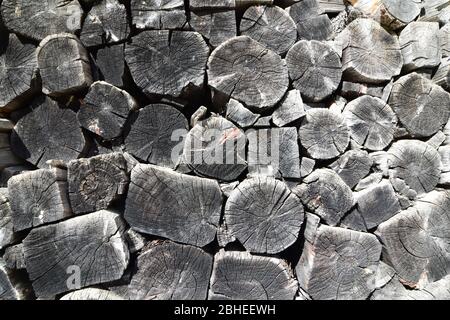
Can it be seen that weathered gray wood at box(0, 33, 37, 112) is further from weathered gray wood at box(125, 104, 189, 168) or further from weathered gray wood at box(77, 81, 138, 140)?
weathered gray wood at box(125, 104, 189, 168)

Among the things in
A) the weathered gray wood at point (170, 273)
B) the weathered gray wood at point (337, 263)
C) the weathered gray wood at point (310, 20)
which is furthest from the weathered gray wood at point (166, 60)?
the weathered gray wood at point (337, 263)

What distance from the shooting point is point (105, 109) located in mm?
2023

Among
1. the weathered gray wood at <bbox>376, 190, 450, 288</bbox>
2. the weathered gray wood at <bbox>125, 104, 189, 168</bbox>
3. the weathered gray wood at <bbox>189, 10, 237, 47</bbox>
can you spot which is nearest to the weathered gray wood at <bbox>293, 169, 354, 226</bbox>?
the weathered gray wood at <bbox>376, 190, 450, 288</bbox>

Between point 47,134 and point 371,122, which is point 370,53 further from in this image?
point 47,134

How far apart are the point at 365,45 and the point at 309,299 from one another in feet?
6.70

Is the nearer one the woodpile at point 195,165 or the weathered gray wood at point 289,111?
the woodpile at point 195,165

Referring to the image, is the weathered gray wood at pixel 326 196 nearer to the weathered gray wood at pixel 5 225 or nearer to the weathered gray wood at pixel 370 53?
the weathered gray wood at pixel 370 53

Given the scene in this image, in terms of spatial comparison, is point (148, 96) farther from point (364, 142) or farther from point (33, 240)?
point (364, 142)

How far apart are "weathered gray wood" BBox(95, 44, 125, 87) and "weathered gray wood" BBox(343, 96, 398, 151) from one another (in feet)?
5.75

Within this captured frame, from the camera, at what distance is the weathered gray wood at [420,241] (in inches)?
87.2

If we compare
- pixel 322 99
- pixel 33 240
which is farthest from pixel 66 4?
pixel 322 99

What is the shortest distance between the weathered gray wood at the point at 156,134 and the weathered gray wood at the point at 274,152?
1.80ft

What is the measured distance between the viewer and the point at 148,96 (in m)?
2.13
